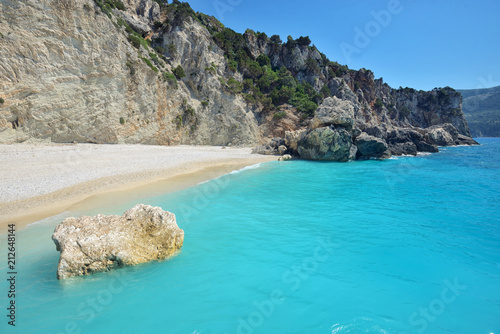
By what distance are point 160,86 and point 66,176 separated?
933 inches

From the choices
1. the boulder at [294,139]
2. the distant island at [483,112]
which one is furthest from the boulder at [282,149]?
the distant island at [483,112]

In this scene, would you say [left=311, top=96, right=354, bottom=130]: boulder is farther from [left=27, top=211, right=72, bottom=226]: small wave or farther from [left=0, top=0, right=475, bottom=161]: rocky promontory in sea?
[left=27, top=211, right=72, bottom=226]: small wave

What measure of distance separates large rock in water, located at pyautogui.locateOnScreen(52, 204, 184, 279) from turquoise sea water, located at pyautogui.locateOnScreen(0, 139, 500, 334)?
248 millimetres

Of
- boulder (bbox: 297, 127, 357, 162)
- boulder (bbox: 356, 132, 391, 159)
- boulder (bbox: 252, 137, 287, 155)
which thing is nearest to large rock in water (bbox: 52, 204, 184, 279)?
boulder (bbox: 297, 127, 357, 162)

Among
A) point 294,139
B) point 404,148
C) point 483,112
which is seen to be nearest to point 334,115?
point 294,139

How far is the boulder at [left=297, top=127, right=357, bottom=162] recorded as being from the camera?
2788cm

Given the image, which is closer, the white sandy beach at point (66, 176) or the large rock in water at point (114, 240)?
the large rock in water at point (114, 240)

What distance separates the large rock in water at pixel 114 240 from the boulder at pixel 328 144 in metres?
25.0

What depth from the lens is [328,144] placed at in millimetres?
28094

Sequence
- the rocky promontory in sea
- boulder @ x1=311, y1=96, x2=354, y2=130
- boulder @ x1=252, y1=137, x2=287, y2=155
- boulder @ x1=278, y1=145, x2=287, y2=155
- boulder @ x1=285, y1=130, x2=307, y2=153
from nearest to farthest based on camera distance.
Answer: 1. the rocky promontory in sea
2. boulder @ x1=311, y1=96, x2=354, y2=130
3. boulder @ x1=285, y1=130, x2=307, y2=153
4. boulder @ x1=278, y1=145, x2=287, y2=155
5. boulder @ x1=252, y1=137, x2=287, y2=155

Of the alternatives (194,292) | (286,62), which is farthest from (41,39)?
(286,62)

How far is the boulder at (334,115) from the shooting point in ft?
92.3

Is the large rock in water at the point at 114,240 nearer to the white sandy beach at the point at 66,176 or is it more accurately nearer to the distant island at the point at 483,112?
the white sandy beach at the point at 66,176

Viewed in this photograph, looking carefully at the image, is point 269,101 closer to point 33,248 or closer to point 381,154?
point 381,154
